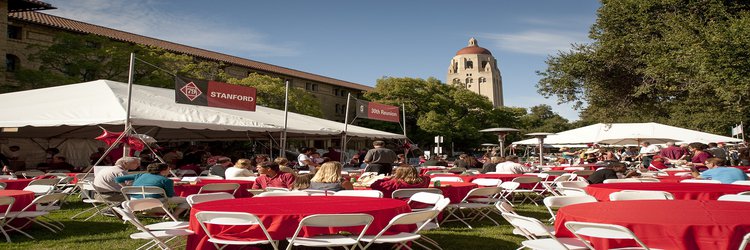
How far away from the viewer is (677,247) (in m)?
3.50

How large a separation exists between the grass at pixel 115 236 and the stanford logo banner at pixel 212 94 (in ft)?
12.0

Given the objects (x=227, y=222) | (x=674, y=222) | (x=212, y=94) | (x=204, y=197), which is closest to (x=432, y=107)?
(x=212, y=94)

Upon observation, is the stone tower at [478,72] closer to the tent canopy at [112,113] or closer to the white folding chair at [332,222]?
→ the tent canopy at [112,113]

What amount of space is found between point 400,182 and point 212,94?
20.6 feet

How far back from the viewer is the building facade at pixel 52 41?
1218 inches

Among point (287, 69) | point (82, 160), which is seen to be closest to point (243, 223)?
point (82, 160)

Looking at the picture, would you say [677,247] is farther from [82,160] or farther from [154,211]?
[82,160]

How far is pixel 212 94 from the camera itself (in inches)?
481

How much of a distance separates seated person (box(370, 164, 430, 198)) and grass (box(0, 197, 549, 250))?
25.6 inches

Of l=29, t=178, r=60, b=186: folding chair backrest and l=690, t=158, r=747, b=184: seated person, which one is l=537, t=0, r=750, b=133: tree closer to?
l=690, t=158, r=747, b=184: seated person

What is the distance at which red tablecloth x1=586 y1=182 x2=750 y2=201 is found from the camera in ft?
21.2

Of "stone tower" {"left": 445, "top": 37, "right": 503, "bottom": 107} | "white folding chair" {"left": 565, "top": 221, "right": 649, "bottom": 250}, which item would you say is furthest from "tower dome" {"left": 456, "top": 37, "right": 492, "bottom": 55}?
"white folding chair" {"left": 565, "top": 221, "right": 649, "bottom": 250}

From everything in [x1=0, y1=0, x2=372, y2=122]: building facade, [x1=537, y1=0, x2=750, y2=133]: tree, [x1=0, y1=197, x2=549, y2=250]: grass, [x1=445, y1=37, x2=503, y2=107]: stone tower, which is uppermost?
[x1=445, y1=37, x2=503, y2=107]: stone tower

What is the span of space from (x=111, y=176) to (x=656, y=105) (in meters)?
22.1
